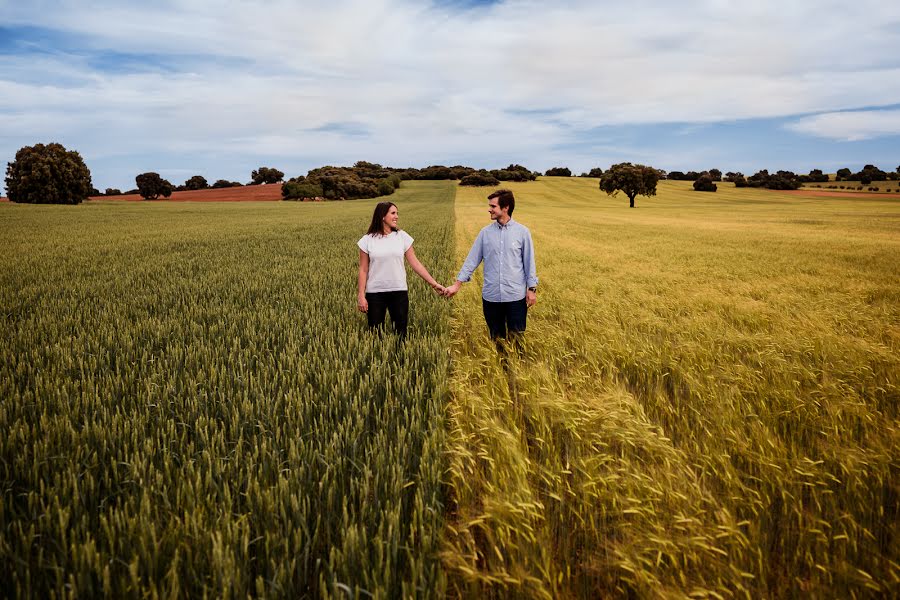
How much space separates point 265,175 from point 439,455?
120603 mm

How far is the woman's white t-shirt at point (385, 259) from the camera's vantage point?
5.20m

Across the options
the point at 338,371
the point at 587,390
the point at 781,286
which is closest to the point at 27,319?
the point at 338,371

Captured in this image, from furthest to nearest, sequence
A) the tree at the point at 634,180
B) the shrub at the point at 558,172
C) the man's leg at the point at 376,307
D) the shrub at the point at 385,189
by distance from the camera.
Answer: the shrub at the point at 558,172 < the shrub at the point at 385,189 < the tree at the point at 634,180 < the man's leg at the point at 376,307

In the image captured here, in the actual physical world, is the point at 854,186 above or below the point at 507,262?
above

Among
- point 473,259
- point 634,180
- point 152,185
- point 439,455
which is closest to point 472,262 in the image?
point 473,259

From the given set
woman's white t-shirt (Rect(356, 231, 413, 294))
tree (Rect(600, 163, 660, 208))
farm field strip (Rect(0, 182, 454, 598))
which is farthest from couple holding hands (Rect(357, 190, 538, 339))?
tree (Rect(600, 163, 660, 208))

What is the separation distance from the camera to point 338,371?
14.0 feet

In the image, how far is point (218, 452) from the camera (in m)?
2.92

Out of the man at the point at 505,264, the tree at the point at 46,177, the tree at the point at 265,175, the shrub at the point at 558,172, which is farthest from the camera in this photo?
the shrub at the point at 558,172

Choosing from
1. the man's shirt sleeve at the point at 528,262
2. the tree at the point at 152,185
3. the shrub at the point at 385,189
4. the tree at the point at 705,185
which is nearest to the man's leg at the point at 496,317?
the man's shirt sleeve at the point at 528,262

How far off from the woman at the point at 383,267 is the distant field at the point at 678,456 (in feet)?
3.73

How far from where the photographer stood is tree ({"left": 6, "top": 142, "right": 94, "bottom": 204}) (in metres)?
56.0

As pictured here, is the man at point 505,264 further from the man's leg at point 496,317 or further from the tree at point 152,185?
the tree at point 152,185

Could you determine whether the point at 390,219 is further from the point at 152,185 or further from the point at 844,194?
the point at 844,194
